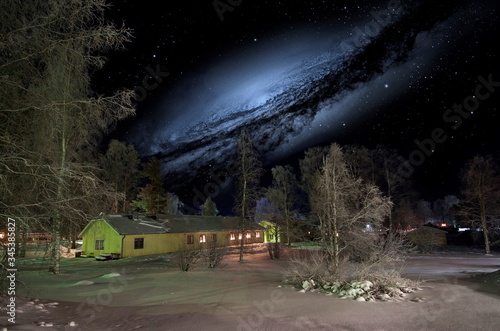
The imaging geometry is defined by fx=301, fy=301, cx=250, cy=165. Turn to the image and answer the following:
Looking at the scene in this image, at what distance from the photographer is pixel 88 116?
21.5 feet

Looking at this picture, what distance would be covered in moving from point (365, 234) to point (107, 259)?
2514 cm

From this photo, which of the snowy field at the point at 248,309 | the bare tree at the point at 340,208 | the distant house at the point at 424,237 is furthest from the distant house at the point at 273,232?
the snowy field at the point at 248,309

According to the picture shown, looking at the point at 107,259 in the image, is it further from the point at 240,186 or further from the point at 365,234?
the point at 365,234

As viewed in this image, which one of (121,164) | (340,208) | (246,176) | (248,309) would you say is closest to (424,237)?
(246,176)

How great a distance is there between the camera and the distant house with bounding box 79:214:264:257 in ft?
103

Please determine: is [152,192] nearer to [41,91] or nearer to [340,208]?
[340,208]

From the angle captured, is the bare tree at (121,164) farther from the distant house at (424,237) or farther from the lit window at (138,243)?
the distant house at (424,237)

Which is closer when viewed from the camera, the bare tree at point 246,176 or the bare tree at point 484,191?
the bare tree at point 246,176

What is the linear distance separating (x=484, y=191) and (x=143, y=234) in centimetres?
3641

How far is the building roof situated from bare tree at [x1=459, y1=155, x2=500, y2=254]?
23980mm

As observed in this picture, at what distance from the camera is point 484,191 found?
31.3 meters

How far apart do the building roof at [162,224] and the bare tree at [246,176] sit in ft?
5.48

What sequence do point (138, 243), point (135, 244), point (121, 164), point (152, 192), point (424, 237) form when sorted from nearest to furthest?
point (135, 244)
point (138, 243)
point (424, 237)
point (121, 164)
point (152, 192)

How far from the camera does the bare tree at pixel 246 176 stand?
26.1 m
